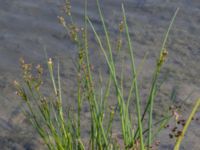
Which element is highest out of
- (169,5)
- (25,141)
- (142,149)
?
(142,149)

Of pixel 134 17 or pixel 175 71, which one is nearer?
pixel 175 71

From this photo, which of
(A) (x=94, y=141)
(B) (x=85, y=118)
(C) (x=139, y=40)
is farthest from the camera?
(C) (x=139, y=40)

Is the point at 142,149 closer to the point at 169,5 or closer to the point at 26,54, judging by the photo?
the point at 26,54

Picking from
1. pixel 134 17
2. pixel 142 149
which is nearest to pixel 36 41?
pixel 134 17

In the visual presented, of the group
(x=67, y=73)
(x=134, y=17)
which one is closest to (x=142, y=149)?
(x=67, y=73)

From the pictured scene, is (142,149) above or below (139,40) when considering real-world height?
above

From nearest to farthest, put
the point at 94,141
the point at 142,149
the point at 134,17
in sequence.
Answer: the point at 142,149 < the point at 94,141 < the point at 134,17
